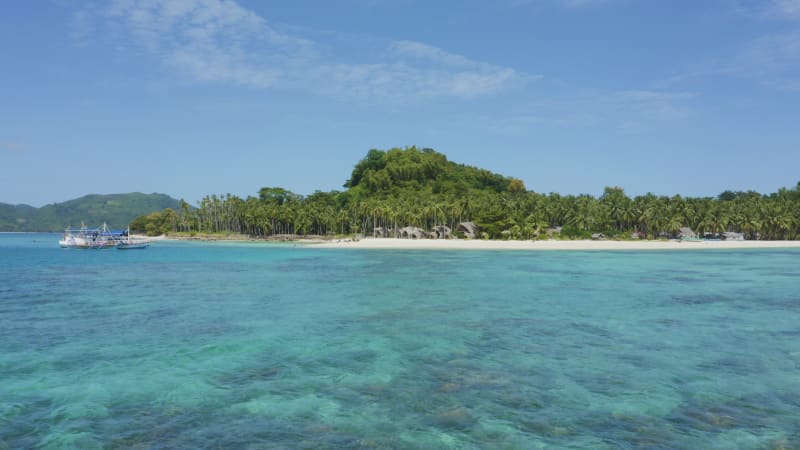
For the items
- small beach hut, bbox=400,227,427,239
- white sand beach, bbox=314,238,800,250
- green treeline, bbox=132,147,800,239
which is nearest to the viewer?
white sand beach, bbox=314,238,800,250

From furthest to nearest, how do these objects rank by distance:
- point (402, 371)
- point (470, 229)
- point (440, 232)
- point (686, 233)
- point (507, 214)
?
point (440, 232), point (470, 229), point (686, 233), point (507, 214), point (402, 371)

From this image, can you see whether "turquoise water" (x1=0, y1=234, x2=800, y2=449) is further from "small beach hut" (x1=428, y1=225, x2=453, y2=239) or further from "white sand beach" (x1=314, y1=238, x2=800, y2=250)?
"small beach hut" (x1=428, y1=225, x2=453, y2=239)

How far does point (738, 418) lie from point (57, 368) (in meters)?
15.1

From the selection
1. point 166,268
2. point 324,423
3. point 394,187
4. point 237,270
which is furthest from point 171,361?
point 394,187

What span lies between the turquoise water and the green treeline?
243 ft

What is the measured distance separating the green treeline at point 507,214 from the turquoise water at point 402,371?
74.2m

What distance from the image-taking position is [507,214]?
96312mm

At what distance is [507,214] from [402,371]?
86511 millimetres

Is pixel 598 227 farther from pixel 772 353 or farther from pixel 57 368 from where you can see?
pixel 57 368

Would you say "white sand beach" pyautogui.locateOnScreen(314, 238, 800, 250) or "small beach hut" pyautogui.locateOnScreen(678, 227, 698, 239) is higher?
"small beach hut" pyautogui.locateOnScreen(678, 227, 698, 239)

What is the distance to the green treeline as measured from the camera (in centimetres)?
9775

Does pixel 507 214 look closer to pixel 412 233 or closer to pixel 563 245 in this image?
pixel 563 245

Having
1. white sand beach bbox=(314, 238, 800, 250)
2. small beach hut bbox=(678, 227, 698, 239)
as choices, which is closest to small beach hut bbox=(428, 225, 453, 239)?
white sand beach bbox=(314, 238, 800, 250)

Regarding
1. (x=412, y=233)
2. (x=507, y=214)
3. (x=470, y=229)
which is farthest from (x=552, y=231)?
(x=412, y=233)
